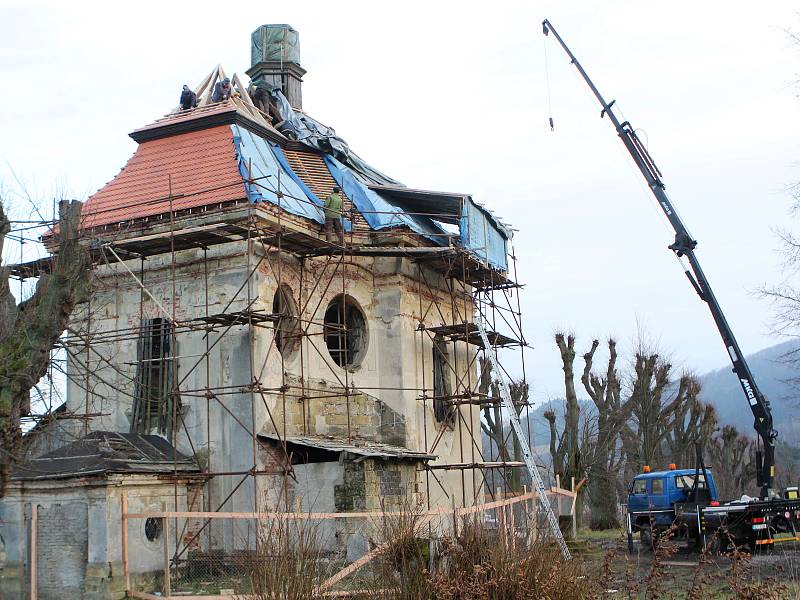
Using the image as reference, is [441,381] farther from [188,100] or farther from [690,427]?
[690,427]

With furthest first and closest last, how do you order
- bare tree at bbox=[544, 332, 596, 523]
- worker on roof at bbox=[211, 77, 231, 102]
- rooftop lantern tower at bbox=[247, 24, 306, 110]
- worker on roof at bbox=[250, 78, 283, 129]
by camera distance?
bare tree at bbox=[544, 332, 596, 523]
rooftop lantern tower at bbox=[247, 24, 306, 110]
worker on roof at bbox=[250, 78, 283, 129]
worker on roof at bbox=[211, 77, 231, 102]

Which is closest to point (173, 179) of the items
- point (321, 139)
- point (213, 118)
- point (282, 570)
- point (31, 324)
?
point (213, 118)

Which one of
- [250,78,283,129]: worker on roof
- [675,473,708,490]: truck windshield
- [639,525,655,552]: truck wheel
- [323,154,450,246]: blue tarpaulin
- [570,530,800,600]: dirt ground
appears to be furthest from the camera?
[250,78,283,129]: worker on roof

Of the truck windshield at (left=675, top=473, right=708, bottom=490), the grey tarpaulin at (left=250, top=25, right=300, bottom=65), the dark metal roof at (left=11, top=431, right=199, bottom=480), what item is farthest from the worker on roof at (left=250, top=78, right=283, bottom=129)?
the truck windshield at (left=675, top=473, right=708, bottom=490)

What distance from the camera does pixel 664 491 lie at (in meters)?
23.4

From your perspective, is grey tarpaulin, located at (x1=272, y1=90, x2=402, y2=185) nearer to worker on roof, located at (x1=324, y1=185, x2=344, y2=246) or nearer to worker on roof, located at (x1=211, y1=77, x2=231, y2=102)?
worker on roof, located at (x1=211, y1=77, x2=231, y2=102)

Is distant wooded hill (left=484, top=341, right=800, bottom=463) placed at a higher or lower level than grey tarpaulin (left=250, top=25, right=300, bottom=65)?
lower

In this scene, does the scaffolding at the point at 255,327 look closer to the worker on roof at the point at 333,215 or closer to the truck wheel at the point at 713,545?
the worker on roof at the point at 333,215

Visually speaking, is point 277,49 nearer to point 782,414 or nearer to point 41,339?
point 41,339

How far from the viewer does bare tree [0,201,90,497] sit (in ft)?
43.4

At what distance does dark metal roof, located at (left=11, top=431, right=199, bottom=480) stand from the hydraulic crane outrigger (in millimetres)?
11663

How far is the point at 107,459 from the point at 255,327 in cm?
401

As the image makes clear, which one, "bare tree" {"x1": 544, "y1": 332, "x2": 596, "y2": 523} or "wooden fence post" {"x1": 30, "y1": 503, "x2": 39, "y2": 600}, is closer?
"wooden fence post" {"x1": 30, "y1": 503, "x2": 39, "y2": 600}

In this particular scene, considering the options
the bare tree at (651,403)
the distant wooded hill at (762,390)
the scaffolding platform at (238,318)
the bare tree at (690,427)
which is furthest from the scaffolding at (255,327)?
the distant wooded hill at (762,390)
